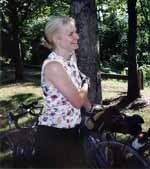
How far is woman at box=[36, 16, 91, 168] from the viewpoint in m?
3.83

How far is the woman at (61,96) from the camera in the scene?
3.83 meters

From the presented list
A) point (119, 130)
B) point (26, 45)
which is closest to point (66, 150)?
point (119, 130)

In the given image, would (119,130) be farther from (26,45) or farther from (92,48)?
(26,45)

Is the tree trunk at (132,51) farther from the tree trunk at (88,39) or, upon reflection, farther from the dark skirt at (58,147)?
the dark skirt at (58,147)

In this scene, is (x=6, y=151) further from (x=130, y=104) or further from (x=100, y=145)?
(x=130, y=104)

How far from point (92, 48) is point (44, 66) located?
2949mm

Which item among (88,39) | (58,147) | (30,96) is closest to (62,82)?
(58,147)

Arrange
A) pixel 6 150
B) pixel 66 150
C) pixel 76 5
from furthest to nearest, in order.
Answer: pixel 76 5, pixel 6 150, pixel 66 150

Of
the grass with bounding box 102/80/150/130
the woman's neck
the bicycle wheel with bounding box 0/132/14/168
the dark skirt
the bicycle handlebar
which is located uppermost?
the woman's neck

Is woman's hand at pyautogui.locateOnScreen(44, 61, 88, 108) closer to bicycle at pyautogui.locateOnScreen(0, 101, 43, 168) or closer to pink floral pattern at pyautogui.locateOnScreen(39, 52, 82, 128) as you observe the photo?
pink floral pattern at pyautogui.locateOnScreen(39, 52, 82, 128)

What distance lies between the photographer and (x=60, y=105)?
158 inches

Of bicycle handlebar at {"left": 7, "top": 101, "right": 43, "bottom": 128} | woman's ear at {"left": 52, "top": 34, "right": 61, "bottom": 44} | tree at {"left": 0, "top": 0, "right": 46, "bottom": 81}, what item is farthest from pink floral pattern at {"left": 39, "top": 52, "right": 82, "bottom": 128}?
tree at {"left": 0, "top": 0, "right": 46, "bottom": 81}

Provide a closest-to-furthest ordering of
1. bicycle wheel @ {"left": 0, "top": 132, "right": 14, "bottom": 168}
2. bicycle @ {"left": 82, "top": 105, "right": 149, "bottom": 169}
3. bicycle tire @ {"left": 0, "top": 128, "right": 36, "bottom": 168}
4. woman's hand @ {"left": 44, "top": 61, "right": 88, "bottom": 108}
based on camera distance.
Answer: woman's hand @ {"left": 44, "top": 61, "right": 88, "bottom": 108}, bicycle @ {"left": 82, "top": 105, "right": 149, "bottom": 169}, bicycle tire @ {"left": 0, "top": 128, "right": 36, "bottom": 168}, bicycle wheel @ {"left": 0, "top": 132, "right": 14, "bottom": 168}

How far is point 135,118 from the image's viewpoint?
4.35 metres
